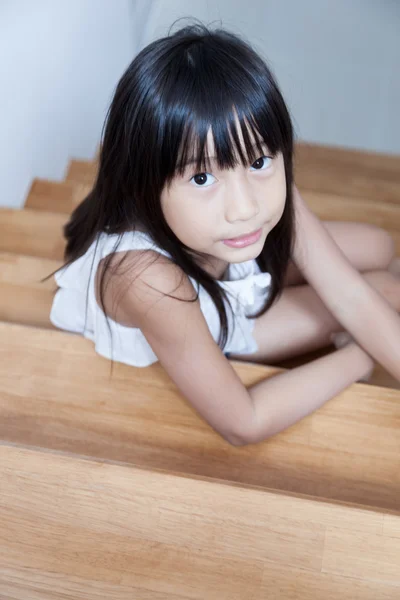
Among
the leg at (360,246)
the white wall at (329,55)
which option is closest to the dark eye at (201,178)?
the leg at (360,246)

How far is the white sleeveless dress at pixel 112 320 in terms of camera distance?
132 centimetres

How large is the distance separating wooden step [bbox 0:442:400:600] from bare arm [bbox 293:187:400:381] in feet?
1.48

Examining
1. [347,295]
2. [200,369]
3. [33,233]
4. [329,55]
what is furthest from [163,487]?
[329,55]

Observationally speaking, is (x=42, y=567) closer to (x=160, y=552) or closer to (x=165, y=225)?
(x=160, y=552)

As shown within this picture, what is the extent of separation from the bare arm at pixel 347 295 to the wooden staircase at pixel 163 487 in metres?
0.12

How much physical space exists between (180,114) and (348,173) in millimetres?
1677

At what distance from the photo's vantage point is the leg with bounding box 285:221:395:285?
64.9 inches

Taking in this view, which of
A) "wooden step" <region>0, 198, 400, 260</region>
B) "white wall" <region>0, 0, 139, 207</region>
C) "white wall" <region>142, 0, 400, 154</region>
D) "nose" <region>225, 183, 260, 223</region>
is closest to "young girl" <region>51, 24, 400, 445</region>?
"nose" <region>225, 183, 260, 223</region>

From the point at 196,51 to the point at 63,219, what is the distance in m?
1.04

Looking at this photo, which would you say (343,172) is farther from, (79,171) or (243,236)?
(243,236)

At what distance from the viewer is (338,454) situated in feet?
3.96

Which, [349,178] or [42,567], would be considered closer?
[42,567]

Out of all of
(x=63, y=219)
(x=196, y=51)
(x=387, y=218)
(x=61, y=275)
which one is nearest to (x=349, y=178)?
(x=387, y=218)

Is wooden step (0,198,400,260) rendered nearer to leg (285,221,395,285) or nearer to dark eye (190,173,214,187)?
leg (285,221,395,285)
